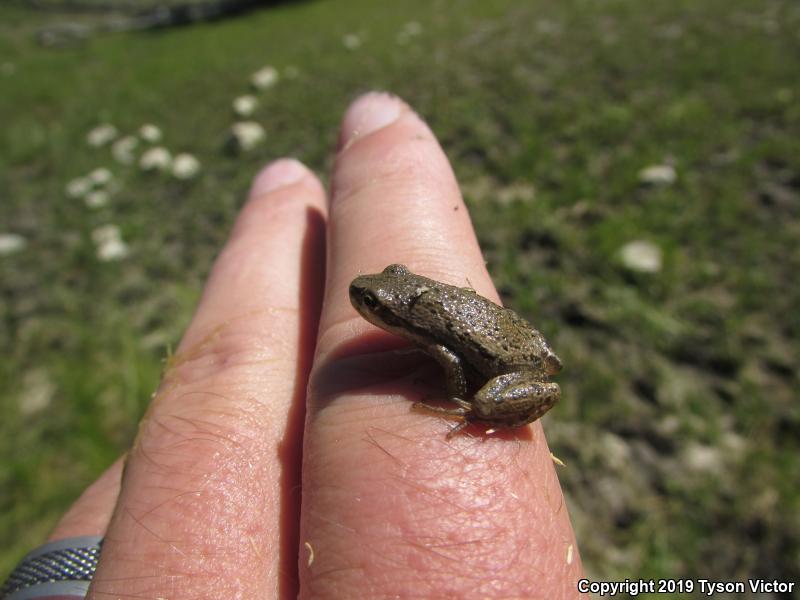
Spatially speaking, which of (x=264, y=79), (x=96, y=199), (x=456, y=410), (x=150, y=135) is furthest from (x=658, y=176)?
(x=264, y=79)

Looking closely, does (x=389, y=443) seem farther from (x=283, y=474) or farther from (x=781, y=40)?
(x=781, y=40)

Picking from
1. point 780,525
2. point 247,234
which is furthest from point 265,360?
point 780,525

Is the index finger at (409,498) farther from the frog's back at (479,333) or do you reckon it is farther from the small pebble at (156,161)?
the small pebble at (156,161)

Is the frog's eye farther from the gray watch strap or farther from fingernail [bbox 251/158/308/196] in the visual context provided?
fingernail [bbox 251/158/308/196]

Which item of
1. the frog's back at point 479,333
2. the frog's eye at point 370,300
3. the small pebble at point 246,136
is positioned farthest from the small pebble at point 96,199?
the frog's back at point 479,333

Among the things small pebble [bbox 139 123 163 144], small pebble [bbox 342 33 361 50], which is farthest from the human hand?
small pebble [bbox 342 33 361 50]
